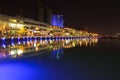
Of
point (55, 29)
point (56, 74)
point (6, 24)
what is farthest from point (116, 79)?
point (55, 29)

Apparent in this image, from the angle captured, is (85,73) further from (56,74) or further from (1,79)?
(1,79)

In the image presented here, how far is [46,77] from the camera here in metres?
9.23

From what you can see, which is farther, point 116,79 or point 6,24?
point 6,24

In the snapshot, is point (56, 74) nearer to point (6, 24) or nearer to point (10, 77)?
point (10, 77)

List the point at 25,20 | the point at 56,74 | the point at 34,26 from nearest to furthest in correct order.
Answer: the point at 56,74 → the point at 25,20 → the point at 34,26

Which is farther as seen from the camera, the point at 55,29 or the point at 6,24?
the point at 55,29

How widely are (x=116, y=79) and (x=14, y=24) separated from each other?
91.6 m

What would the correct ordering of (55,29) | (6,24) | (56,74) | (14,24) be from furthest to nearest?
1. (55,29)
2. (14,24)
3. (6,24)
4. (56,74)

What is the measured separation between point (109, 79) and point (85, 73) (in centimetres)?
140

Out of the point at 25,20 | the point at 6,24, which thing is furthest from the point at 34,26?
the point at 6,24

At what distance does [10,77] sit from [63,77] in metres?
1.72

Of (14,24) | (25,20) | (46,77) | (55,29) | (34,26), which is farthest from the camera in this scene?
(55,29)

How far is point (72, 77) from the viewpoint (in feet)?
30.7

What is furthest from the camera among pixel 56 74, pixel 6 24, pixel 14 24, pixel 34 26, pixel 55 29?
pixel 55 29
